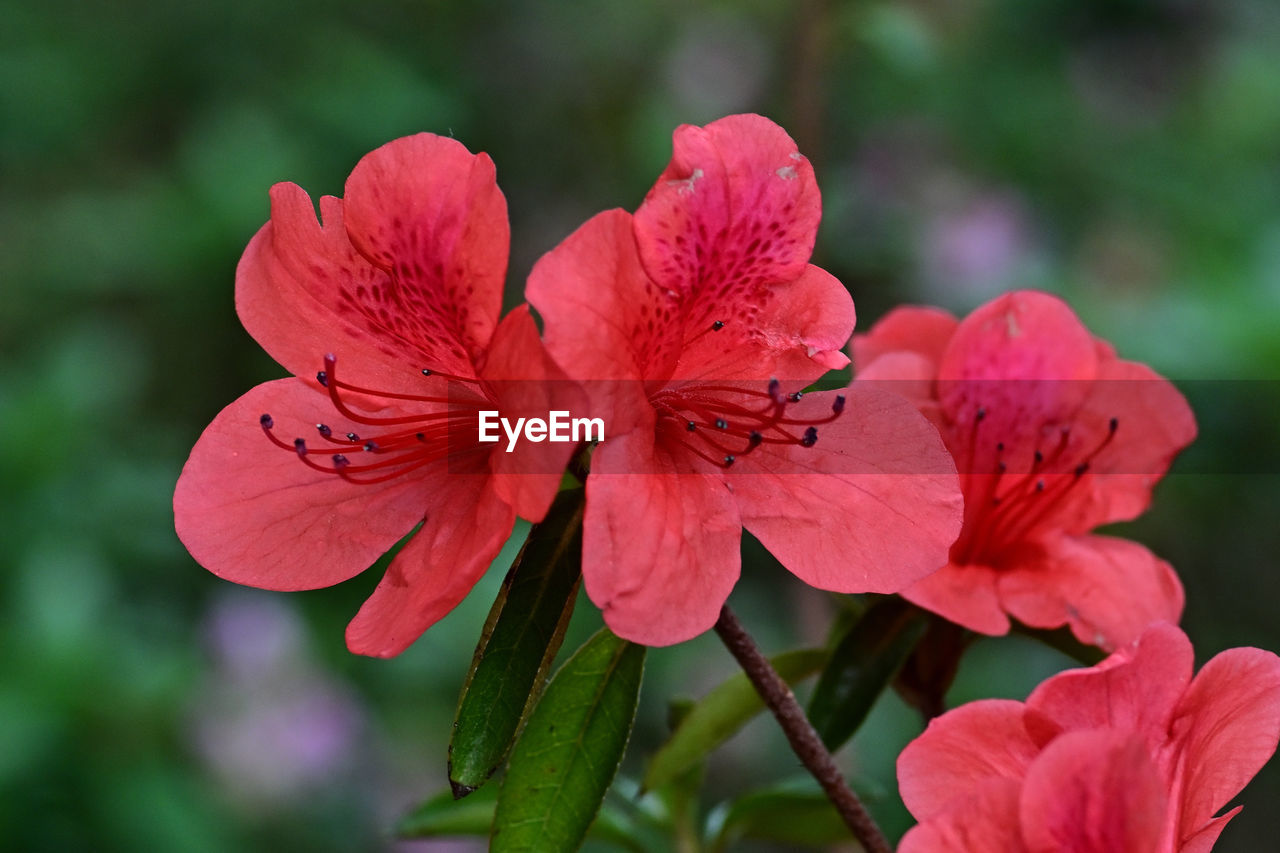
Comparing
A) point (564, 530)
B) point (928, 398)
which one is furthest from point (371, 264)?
point (928, 398)

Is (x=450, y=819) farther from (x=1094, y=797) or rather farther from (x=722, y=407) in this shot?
(x=1094, y=797)

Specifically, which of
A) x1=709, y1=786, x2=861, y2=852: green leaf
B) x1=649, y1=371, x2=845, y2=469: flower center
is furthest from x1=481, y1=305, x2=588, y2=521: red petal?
x1=709, y1=786, x2=861, y2=852: green leaf

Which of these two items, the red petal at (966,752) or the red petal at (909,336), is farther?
the red petal at (909,336)

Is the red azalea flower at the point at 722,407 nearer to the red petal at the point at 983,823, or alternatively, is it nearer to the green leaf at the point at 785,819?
the red petal at the point at 983,823

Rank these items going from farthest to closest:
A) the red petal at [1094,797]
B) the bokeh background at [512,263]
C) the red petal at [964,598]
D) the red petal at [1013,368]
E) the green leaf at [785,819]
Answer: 1. the bokeh background at [512,263]
2. the green leaf at [785,819]
3. the red petal at [1013,368]
4. the red petal at [964,598]
5. the red petal at [1094,797]

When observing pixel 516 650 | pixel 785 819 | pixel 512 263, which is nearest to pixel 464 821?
pixel 785 819

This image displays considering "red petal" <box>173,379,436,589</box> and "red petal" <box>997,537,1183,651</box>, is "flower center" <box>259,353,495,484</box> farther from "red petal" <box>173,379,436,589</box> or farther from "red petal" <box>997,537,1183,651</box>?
"red petal" <box>997,537,1183,651</box>

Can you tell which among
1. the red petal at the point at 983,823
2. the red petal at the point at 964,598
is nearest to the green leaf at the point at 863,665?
the red petal at the point at 964,598

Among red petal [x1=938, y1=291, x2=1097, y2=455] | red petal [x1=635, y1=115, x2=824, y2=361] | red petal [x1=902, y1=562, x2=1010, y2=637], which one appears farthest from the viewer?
red petal [x1=938, y1=291, x2=1097, y2=455]
